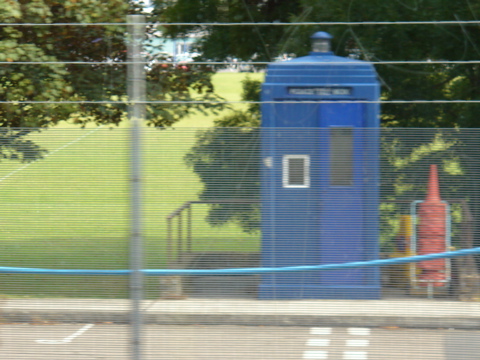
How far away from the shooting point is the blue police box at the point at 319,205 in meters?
3.83

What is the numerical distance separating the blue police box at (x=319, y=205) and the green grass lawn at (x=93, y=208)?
0.23 m

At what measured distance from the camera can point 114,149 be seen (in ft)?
12.8

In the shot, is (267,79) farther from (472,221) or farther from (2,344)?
(2,344)

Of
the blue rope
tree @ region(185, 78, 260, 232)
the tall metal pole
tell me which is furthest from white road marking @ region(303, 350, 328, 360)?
the tall metal pole

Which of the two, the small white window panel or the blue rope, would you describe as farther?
the small white window panel

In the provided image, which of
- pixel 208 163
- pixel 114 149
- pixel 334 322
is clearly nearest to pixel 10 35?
pixel 114 149

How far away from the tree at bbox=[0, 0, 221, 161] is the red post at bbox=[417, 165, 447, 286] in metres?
1.68

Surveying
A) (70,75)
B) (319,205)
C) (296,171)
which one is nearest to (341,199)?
(319,205)

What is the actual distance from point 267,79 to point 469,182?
5.28 ft

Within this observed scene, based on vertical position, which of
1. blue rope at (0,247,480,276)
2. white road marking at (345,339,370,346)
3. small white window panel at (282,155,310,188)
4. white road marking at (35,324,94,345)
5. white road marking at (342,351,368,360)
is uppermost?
small white window panel at (282,155,310,188)

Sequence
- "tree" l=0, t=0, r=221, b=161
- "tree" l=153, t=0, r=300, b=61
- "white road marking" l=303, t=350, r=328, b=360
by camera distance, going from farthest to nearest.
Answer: "tree" l=153, t=0, r=300, b=61 < "tree" l=0, t=0, r=221, b=161 < "white road marking" l=303, t=350, r=328, b=360

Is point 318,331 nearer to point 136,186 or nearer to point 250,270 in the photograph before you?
point 250,270

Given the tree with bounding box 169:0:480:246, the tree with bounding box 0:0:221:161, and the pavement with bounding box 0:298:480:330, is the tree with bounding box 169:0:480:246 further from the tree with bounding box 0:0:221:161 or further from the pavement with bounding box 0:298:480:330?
the pavement with bounding box 0:298:480:330

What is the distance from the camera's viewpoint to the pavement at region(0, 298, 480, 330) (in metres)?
3.84
